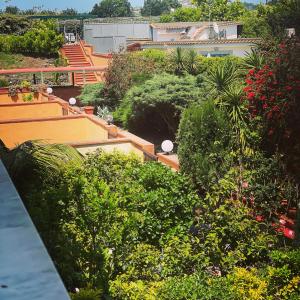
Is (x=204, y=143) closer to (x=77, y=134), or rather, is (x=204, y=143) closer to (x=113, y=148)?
(x=113, y=148)

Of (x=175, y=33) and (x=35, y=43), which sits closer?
(x=35, y=43)

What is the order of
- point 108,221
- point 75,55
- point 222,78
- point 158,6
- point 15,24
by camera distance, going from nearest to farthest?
point 108,221, point 222,78, point 75,55, point 15,24, point 158,6

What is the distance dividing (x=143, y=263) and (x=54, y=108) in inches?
663

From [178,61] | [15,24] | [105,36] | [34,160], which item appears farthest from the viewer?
[105,36]

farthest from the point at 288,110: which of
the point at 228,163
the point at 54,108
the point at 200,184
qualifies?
the point at 54,108

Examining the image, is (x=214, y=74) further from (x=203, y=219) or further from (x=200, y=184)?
(x=203, y=219)

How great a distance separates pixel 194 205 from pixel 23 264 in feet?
25.1

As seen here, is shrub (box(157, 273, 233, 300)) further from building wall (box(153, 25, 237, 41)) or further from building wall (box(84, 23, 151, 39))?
building wall (box(153, 25, 237, 41))

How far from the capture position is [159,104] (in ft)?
69.3

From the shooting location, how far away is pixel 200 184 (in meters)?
13.2

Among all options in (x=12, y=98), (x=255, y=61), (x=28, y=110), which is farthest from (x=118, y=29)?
(x=255, y=61)

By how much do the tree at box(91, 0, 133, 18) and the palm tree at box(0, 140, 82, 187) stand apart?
4852 inches

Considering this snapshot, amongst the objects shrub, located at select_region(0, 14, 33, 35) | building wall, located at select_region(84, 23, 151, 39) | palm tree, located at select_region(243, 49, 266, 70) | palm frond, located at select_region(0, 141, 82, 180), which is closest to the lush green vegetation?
shrub, located at select_region(0, 14, 33, 35)

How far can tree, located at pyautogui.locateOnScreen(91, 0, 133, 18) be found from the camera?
439 feet
